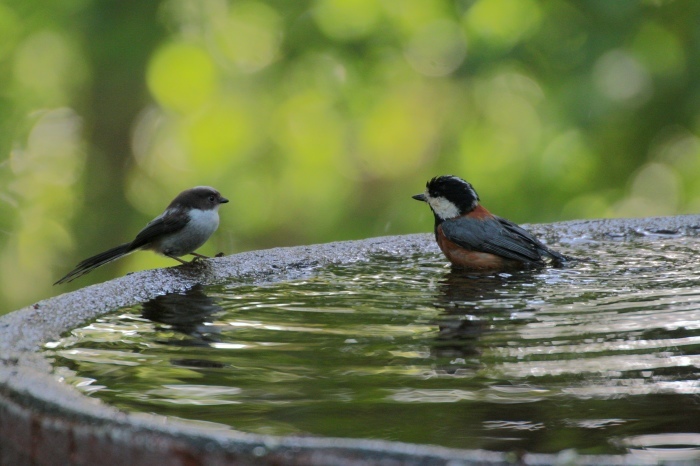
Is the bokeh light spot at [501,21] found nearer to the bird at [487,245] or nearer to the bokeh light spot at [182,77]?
the bokeh light spot at [182,77]

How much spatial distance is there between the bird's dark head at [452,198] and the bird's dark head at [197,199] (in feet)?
3.74

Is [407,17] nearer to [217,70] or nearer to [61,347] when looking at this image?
[217,70]

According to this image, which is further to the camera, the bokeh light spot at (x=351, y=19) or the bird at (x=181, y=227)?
the bokeh light spot at (x=351, y=19)

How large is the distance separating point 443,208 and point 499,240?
0.47m

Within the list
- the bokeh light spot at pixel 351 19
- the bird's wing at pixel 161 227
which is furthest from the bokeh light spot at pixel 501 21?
the bird's wing at pixel 161 227

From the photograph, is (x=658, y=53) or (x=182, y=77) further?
(x=182, y=77)

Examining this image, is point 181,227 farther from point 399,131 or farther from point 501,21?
point 399,131

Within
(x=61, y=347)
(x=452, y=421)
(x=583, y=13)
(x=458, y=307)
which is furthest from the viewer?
(x=583, y=13)

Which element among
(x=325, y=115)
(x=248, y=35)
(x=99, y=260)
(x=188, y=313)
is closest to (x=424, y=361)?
(x=188, y=313)

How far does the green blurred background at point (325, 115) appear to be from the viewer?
A: 890 centimetres

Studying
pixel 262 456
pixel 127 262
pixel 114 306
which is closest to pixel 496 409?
pixel 262 456

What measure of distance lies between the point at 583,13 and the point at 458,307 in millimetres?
6979

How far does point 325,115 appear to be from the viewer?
1045 cm

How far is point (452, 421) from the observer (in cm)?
158
